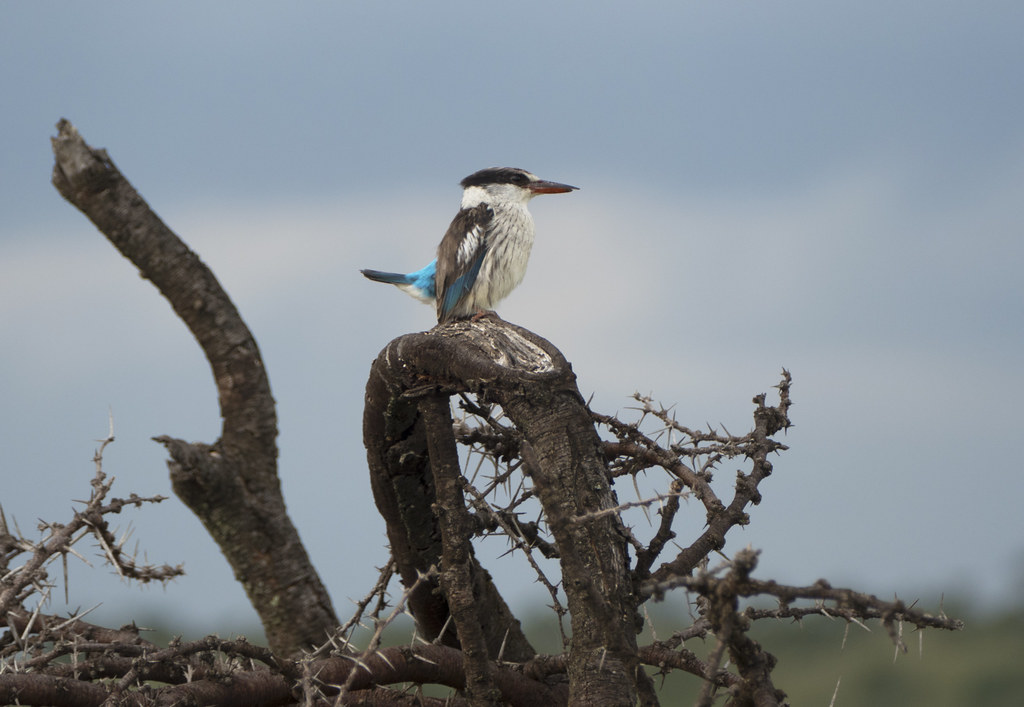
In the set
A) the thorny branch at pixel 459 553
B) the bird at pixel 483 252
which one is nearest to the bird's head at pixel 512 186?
the bird at pixel 483 252

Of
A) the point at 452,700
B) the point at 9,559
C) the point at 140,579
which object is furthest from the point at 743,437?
the point at 9,559

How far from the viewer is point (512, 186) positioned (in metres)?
5.66

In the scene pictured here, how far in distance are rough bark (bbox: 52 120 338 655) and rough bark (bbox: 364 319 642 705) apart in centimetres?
43

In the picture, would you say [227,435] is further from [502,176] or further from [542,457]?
[502,176]

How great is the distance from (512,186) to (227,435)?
107 inches

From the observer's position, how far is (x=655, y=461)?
10.6 feet

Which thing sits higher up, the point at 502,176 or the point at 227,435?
the point at 502,176

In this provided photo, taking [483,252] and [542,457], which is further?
[483,252]

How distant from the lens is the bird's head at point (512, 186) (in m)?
5.62

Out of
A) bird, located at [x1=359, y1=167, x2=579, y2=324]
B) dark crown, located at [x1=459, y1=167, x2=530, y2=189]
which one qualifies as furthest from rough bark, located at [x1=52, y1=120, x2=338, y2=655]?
dark crown, located at [x1=459, y1=167, x2=530, y2=189]

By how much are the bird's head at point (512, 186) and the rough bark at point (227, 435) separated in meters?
Result: 2.39

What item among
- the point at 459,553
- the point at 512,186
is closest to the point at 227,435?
the point at 459,553

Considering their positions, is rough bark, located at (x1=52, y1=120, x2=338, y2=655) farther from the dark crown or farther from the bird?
the dark crown

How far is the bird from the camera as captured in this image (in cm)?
503
